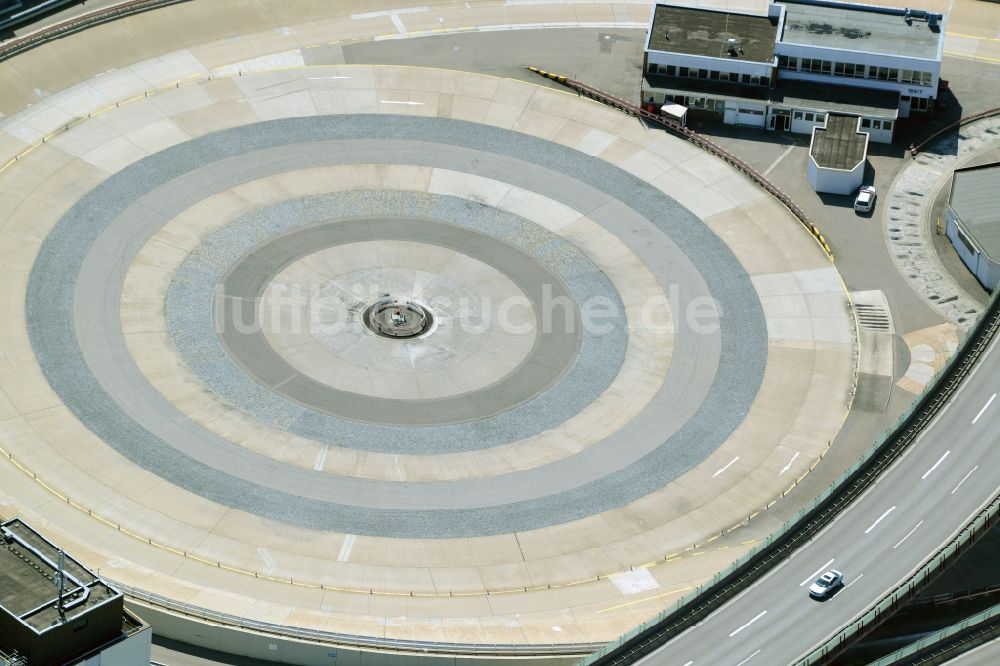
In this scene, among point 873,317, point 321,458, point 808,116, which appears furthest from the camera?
point 808,116

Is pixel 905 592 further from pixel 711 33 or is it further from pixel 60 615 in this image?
pixel 711 33

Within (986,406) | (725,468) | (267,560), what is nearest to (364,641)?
(267,560)

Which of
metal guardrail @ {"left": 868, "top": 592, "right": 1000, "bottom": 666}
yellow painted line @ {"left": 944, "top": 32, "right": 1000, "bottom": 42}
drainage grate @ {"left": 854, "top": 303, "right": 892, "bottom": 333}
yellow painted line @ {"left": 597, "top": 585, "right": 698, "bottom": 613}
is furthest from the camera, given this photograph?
yellow painted line @ {"left": 944, "top": 32, "right": 1000, "bottom": 42}

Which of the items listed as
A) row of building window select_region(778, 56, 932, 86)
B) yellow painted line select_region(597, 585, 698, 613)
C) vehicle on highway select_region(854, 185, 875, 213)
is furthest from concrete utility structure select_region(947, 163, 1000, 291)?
→ yellow painted line select_region(597, 585, 698, 613)

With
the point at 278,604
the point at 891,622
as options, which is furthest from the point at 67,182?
the point at 891,622

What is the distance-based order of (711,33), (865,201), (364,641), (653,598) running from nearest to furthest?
(364,641), (653,598), (865,201), (711,33)

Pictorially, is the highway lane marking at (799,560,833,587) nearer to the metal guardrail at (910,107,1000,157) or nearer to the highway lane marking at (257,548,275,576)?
the highway lane marking at (257,548,275,576)
